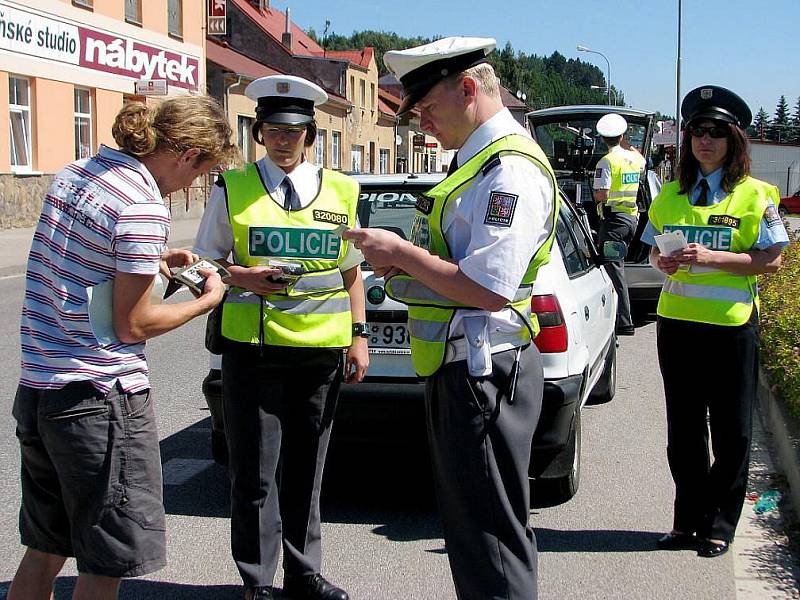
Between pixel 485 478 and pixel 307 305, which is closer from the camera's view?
pixel 485 478

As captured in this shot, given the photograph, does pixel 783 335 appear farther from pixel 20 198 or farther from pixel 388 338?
pixel 20 198

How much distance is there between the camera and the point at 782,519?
4.77 metres

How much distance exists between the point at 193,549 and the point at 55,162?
22020 millimetres

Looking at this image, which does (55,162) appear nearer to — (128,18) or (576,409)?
(128,18)

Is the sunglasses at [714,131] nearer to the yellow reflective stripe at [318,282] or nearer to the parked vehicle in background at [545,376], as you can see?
the parked vehicle in background at [545,376]

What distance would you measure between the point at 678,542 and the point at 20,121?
72.5ft

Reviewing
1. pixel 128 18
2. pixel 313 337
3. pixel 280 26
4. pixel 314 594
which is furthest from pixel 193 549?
pixel 280 26

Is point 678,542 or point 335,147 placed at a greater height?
point 335,147

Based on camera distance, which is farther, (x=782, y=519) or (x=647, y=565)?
(x=782, y=519)

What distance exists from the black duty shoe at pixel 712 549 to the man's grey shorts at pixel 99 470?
2494 mm

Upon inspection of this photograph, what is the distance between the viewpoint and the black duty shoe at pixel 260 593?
3.65m

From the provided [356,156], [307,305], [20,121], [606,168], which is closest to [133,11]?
[20,121]

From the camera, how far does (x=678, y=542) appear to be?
4.39 meters

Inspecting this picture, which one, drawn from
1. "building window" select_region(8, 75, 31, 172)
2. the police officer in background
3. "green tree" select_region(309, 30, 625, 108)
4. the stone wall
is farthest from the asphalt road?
"green tree" select_region(309, 30, 625, 108)
